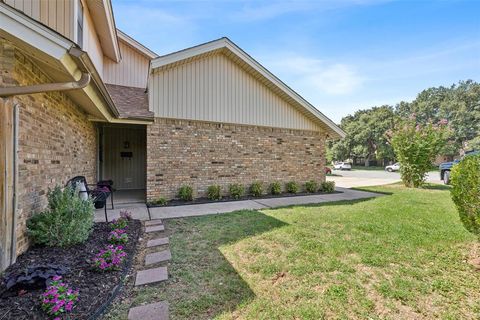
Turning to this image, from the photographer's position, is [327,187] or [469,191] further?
[327,187]

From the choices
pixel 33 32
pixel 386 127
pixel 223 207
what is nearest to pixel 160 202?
pixel 223 207

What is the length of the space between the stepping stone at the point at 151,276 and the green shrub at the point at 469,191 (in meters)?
4.31

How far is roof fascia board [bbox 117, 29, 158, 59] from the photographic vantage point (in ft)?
32.8

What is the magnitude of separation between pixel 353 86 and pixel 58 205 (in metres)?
14.6

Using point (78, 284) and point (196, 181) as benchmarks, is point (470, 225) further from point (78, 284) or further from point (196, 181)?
point (196, 181)

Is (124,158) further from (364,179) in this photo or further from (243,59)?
(364,179)

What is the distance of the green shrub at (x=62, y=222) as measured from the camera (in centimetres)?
334

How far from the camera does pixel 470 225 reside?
11.0 ft

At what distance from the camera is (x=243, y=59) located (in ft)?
26.2

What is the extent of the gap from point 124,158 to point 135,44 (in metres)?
5.24

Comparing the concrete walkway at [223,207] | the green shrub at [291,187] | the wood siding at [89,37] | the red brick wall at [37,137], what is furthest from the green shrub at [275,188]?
the wood siding at [89,37]

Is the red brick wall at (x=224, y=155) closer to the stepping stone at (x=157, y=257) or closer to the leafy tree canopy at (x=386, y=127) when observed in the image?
the stepping stone at (x=157, y=257)

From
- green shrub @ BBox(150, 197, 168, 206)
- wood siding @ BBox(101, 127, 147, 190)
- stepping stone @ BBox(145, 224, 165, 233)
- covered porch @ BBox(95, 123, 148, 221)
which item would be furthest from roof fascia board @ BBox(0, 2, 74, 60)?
wood siding @ BBox(101, 127, 147, 190)

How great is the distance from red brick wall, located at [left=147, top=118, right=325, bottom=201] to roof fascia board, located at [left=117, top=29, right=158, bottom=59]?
514 cm
